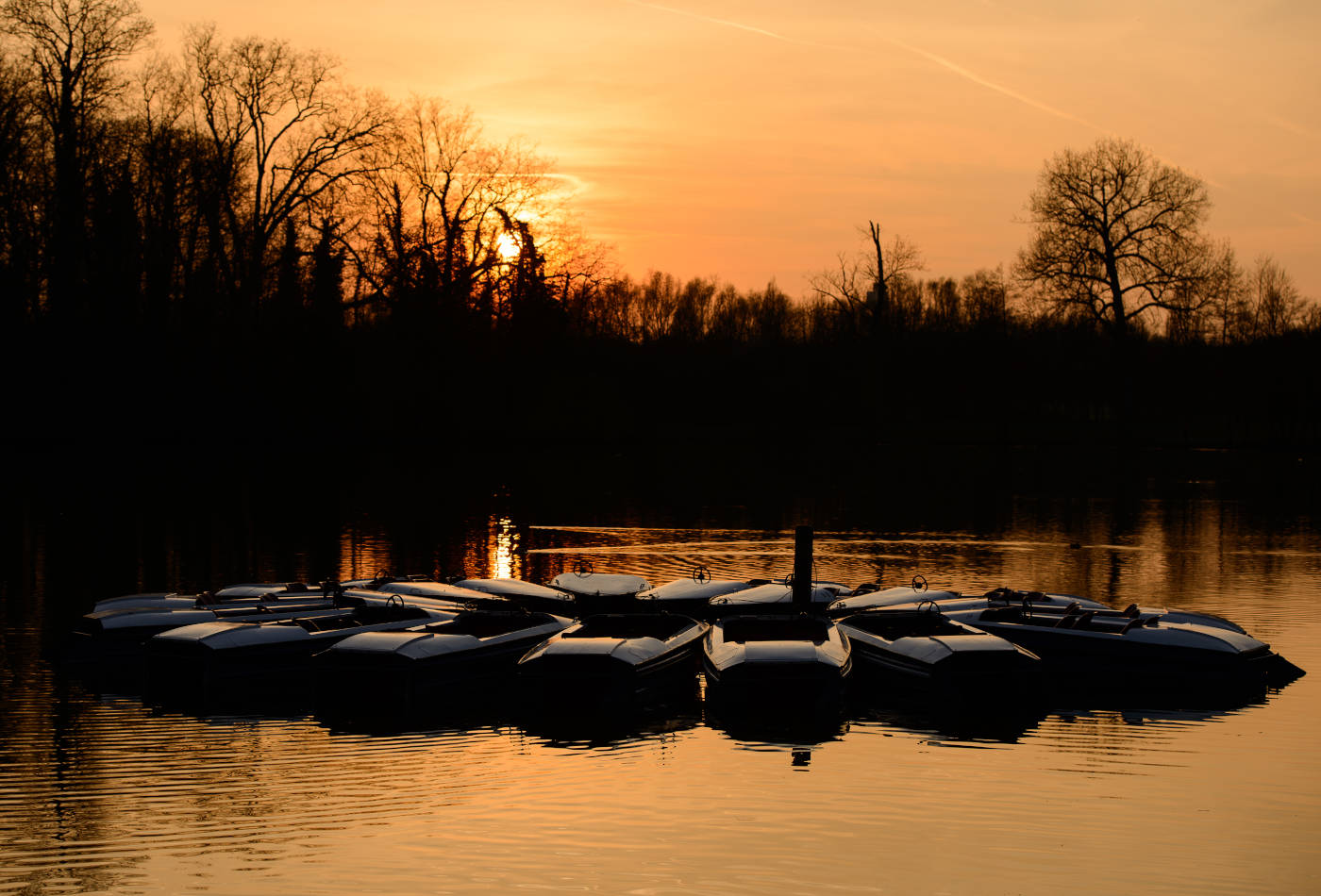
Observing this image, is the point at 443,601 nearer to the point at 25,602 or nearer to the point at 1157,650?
the point at 25,602

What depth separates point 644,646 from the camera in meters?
20.8

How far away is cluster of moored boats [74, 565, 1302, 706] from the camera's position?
20203 mm

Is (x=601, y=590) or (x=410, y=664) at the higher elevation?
(x=601, y=590)

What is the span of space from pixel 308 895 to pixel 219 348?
72.3 m

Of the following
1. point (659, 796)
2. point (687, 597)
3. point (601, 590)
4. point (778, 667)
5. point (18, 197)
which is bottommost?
point (659, 796)

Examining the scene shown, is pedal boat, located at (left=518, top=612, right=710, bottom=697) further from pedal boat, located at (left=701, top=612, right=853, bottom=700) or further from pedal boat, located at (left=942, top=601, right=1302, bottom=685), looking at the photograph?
pedal boat, located at (left=942, top=601, right=1302, bottom=685)

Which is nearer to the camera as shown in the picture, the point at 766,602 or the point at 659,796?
the point at 659,796

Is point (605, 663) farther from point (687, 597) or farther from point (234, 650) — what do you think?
point (687, 597)

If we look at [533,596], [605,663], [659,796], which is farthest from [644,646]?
[533,596]

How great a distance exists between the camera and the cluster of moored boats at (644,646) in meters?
20.2

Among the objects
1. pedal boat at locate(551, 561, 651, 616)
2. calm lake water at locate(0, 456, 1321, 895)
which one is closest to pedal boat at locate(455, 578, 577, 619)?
pedal boat at locate(551, 561, 651, 616)

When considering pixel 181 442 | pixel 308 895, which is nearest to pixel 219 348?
pixel 181 442

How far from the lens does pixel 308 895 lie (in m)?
12.3

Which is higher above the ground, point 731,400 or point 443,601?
point 731,400
